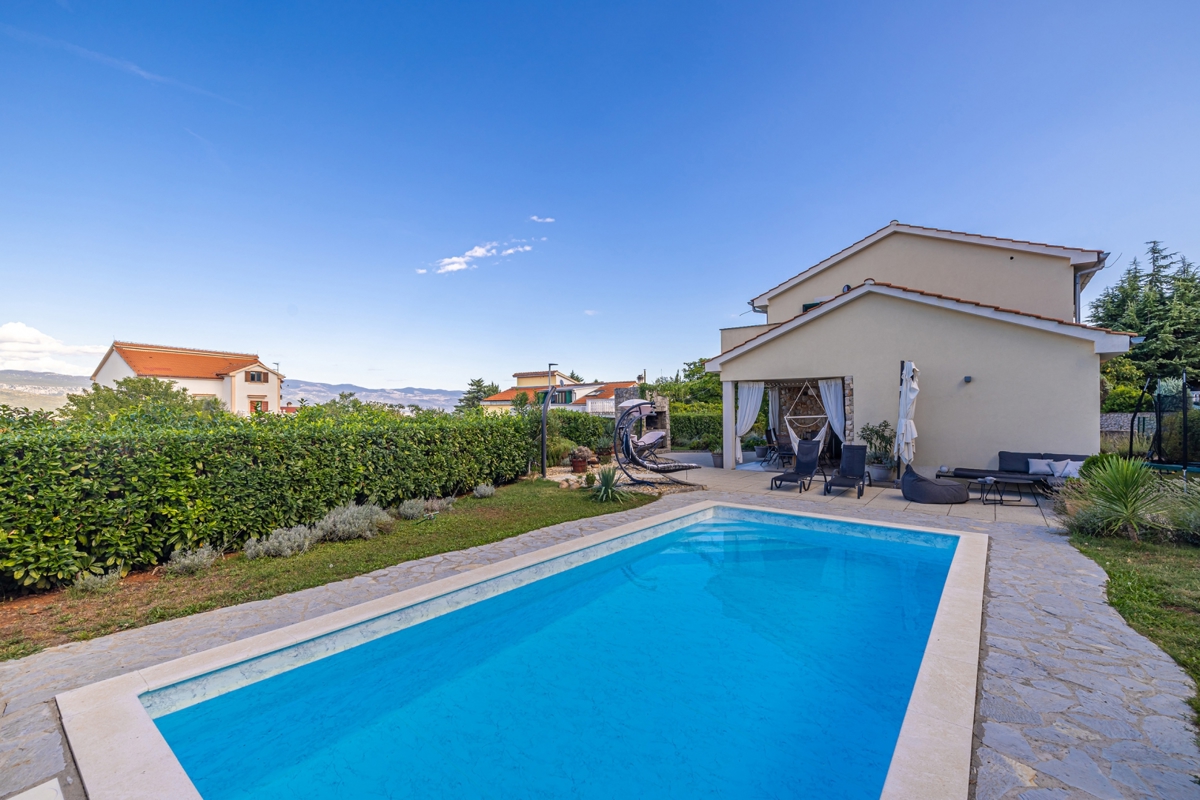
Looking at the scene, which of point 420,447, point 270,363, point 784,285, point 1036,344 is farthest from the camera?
point 270,363

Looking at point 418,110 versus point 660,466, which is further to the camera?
point 418,110

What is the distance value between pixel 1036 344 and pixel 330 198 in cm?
2234

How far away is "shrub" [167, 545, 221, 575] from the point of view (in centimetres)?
587

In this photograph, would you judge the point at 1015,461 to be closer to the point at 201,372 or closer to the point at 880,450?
the point at 880,450

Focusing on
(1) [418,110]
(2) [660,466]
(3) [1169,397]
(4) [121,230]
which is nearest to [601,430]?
(2) [660,466]

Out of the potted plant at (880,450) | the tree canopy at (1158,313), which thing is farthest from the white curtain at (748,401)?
the tree canopy at (1158,313)

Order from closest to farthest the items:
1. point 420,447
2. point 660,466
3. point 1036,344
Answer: point 420,447
point 1036,344
point 660,466

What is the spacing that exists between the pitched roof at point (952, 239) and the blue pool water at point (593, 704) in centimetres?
1374

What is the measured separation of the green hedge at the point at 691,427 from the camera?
2298 cm

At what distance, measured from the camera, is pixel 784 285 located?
18.7 meters

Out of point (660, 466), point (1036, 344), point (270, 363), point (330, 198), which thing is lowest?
point (660, 466)

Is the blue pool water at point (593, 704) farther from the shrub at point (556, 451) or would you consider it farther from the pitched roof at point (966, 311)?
the shrub at point (556, 451)

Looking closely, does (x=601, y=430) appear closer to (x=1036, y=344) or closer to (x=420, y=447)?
(x=420, y=447)

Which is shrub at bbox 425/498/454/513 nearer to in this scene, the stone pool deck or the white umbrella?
the stone pool deck
